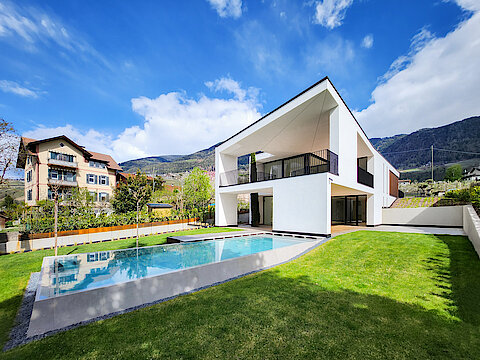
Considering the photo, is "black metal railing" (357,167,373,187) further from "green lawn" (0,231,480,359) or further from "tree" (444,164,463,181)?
"tree" (444,164,463,181)

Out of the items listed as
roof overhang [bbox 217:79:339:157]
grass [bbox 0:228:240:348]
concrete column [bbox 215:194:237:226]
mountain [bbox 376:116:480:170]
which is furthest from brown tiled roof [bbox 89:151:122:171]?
mountain [bbox 376:116:480:170]

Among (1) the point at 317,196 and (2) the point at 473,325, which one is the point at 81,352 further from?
(1) the point at 317,196

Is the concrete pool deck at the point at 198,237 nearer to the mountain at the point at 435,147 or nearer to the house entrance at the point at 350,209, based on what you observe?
the house entrance at the point at 350,209

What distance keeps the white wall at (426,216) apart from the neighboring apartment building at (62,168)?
2822 centimetres

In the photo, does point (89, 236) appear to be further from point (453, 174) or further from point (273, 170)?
point (453, 174)

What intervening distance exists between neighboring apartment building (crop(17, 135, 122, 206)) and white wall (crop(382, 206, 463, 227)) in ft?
92.6

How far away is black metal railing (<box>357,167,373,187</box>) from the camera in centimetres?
1340

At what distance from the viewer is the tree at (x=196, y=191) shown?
74.2 ft

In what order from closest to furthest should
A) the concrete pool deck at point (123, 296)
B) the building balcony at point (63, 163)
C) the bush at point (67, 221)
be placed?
the concrete pool deck at point (123, 296) → the bush at point (67, 221) → the building balcony at point (63, 163)

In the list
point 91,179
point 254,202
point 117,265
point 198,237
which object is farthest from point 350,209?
point 91,179

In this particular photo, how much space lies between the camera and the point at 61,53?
12133 millimetres

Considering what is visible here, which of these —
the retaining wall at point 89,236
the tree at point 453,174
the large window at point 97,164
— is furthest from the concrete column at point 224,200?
the tree at point 453,174

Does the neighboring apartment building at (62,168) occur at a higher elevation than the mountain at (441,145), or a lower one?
lower

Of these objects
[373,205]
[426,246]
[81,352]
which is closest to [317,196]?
[426,246]
